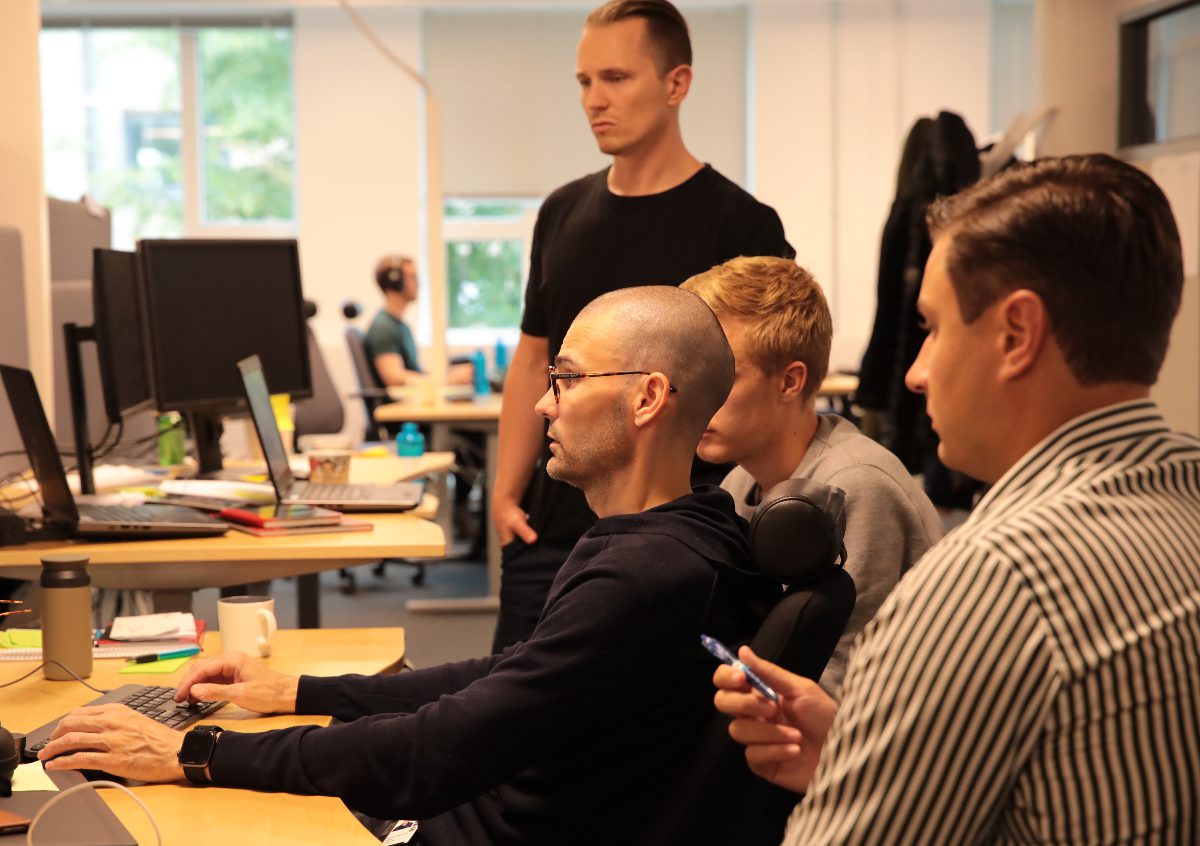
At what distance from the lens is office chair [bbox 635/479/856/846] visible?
51.4 inches

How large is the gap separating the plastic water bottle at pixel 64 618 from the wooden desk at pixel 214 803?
0.02m

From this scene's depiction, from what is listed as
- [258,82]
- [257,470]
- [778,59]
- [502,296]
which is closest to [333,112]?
[258,82]

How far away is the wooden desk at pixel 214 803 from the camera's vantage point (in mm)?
1244

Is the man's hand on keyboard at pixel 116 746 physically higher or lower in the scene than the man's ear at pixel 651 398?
lower

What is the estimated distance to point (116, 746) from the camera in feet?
4.55

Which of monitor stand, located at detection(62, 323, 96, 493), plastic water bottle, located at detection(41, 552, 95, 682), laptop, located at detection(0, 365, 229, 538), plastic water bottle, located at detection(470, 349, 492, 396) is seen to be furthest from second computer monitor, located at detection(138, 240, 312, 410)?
plastic water bottle, located at detection(470, 349, 492, 396)

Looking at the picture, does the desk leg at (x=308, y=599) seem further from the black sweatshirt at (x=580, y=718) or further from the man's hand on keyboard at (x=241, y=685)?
the black sweatshirt at (x=580, y=718)

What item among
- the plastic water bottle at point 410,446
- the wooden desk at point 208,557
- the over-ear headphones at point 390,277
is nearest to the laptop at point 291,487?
the wooden desk at point 208,557

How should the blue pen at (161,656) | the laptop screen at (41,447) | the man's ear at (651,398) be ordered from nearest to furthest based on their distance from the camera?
1. the man's ear at (651,398)
2. the blue pen at (161,656)
3. the laptop screen at (41,447)

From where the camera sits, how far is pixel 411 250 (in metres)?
8.44

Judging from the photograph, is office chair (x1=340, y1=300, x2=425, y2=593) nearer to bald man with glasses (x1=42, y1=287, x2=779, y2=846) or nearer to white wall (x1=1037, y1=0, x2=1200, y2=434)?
white wall (x1=1037, y1=0, x2=1200, y2=434)

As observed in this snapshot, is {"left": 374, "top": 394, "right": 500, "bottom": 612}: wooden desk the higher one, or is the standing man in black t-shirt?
the standing man in black t-shirt

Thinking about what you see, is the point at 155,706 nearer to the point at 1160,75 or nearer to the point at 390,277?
the point at 1160,75

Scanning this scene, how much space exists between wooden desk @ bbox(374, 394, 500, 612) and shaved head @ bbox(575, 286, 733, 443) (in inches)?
133
